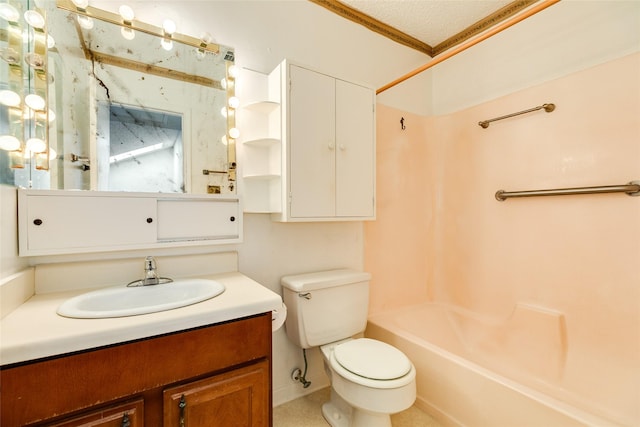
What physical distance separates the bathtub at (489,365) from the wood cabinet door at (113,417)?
1.32m

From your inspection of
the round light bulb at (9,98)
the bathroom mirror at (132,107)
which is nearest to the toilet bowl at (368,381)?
the bathroom mirror at (132,107)

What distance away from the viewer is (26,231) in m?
0.99

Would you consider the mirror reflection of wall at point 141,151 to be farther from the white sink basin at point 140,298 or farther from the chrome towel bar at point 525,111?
the chrome towel bar at point 525,111

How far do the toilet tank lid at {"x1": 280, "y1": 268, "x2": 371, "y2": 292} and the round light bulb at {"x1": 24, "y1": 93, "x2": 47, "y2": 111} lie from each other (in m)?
1.24

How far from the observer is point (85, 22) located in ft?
3.84

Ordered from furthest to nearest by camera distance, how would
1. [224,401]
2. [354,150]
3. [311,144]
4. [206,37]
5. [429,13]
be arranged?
[429,13] < [354,150] < [311,144] < [206,37] < [224,401]

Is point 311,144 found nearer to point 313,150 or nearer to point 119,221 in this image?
point 313,150

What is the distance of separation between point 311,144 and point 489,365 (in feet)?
5.57

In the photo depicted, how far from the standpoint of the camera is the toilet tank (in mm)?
1485

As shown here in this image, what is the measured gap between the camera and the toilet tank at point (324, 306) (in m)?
1.49

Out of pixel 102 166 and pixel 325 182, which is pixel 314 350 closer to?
pixel 325 182

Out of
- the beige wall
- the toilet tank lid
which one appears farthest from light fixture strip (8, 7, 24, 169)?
the beige wall

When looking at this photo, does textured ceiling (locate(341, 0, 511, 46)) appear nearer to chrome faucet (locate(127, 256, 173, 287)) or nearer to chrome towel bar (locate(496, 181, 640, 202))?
chrome towel bar (locate(496, 181, 640, 202))

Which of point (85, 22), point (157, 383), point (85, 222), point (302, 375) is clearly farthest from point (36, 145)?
point (302, 375)
